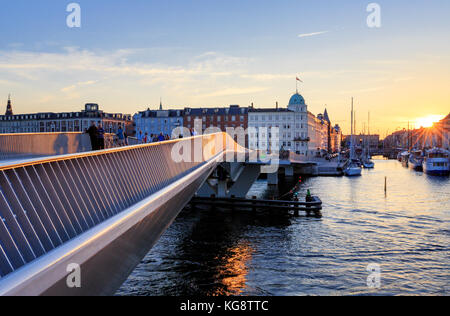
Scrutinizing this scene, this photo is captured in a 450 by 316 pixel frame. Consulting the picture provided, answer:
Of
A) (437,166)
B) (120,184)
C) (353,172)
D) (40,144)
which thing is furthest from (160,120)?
(120,184)

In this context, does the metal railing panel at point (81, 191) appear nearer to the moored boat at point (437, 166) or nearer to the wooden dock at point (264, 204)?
the wooden dock at point (264, 204)

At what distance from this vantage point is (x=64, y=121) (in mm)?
138125

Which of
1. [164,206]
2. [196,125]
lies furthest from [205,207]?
[196,125]

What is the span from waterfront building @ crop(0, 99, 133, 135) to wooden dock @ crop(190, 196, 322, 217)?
94.9m

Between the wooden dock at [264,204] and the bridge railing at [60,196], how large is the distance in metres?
27.7

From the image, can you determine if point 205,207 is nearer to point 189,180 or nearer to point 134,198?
point 189,180

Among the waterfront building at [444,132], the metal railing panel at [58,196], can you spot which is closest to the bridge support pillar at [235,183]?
the metal railing panel at [58,196]

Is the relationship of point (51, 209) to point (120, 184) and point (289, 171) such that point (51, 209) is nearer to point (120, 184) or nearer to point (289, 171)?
point (120, 184)

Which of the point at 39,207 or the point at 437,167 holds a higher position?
the point at 39,207

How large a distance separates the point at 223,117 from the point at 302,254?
9239cm

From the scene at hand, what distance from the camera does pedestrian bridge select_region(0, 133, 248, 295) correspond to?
513 cm

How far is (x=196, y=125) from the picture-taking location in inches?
4552
